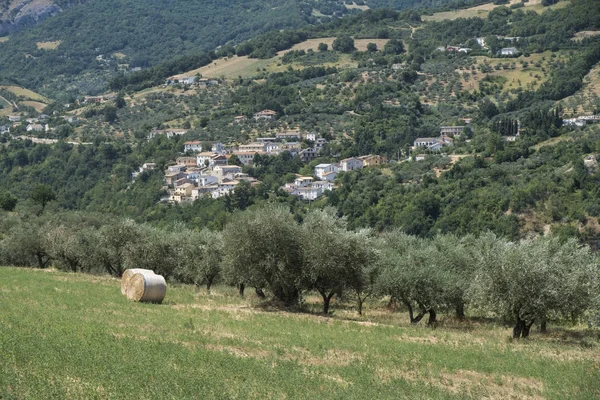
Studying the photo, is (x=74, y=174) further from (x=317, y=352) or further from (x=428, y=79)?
(x=317, y=352)

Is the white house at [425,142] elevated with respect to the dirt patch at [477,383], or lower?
lower

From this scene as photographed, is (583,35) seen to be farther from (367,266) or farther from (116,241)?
(367,266)

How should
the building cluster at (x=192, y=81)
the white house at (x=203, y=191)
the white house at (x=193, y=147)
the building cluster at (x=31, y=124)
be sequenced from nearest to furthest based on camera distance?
the white house at (x=203, y=191) → the white house at (x=193, y=147) → the building cluster at (x=31, y=124) → the building cluster at (x=192, y=81)

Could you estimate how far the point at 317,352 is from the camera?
2409 centimetres

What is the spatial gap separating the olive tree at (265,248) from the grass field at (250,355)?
8.67ft

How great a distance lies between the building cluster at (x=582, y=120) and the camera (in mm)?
113812

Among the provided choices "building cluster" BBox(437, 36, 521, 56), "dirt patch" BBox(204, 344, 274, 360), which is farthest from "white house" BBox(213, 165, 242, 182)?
"dirt patch" BBox(204, 344, 274, 360)

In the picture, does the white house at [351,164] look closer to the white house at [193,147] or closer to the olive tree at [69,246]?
the white house at [193,147]

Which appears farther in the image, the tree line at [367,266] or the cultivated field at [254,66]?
the cultivated field at [254,66]

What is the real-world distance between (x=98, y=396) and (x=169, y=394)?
5.20 ft

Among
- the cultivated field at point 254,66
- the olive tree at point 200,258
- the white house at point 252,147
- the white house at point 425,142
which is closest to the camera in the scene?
the olive tree at point 200,258

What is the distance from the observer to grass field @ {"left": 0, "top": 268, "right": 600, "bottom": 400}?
18.1 meters

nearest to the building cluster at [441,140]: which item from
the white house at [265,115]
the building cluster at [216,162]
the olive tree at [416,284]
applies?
the building cluster at [216,162]

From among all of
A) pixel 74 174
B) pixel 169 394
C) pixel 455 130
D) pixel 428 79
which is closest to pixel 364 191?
pixel 455 130
